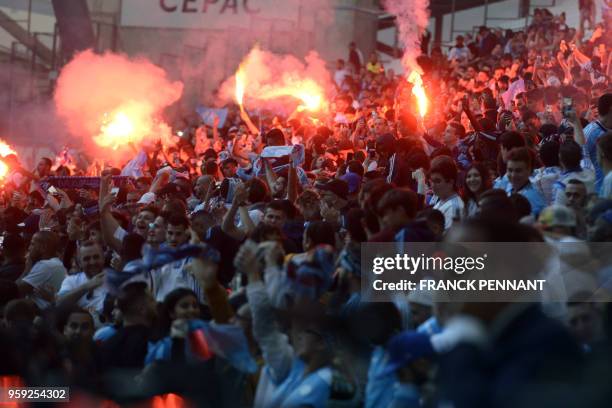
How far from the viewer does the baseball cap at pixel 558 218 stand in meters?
5.77

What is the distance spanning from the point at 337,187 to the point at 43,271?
7.52 feet

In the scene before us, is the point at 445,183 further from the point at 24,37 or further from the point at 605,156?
the point at 24,37

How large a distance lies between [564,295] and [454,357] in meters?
1.47

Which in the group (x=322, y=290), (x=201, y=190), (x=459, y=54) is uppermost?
(x=459, y=54)

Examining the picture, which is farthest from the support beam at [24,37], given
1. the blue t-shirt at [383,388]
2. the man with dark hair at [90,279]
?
the blue t-shirt at [383,388]

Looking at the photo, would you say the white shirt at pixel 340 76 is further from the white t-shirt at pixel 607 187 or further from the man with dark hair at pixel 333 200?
the white t-shirt at pixel 607 187

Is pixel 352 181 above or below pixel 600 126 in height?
above

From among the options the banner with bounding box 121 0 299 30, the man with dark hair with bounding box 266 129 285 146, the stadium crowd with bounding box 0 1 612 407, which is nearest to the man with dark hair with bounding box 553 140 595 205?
the stadium crowd with bounding box 0 1 612 407

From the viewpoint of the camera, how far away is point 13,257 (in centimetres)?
960

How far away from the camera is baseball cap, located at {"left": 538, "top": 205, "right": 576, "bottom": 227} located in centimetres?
577

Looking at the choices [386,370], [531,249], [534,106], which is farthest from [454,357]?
[534,106]

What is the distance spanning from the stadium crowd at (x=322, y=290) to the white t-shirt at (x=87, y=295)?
15 millimetres

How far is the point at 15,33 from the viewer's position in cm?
2623

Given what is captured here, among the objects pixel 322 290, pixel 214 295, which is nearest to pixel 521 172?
pixel 322 290
